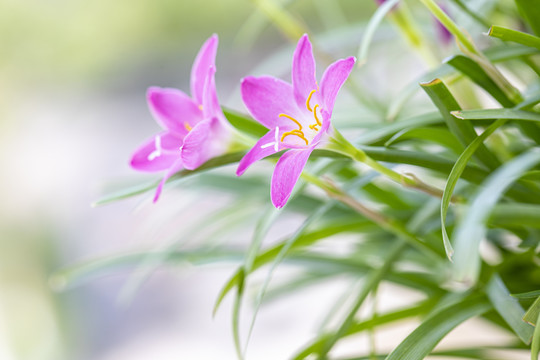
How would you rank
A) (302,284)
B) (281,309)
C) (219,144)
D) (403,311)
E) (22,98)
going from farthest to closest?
(22,98) → (281,309) → (302,284) → (403,311) → (219,144)

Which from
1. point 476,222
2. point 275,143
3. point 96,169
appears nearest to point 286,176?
point 275,143

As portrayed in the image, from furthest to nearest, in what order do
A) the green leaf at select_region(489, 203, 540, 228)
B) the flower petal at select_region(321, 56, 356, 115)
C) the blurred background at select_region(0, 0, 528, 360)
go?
the blurred background at select_region(0, 0, 528, 360), the green leaf at select_region(489, 203, 540, 228), the flower petal at select_region(321, 56, 356, 115)

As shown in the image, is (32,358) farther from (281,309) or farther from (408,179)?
(408,179)

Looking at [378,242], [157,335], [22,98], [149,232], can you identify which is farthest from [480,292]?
[22,98]

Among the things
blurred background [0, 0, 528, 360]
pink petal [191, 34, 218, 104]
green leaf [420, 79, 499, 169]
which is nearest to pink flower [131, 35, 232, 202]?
pink petal [191, 34, 218, 104]

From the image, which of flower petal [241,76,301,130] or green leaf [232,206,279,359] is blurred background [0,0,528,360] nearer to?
green leaf [232,206,279,359]

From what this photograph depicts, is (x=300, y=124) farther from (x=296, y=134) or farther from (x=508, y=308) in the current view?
(x=508, y=308)
